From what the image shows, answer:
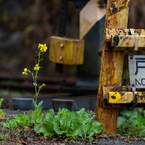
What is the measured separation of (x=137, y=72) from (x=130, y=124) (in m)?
0.84

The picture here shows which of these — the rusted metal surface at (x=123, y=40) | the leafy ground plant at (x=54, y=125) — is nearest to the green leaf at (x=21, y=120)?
the leafy ground plant at (x=54, y=125)

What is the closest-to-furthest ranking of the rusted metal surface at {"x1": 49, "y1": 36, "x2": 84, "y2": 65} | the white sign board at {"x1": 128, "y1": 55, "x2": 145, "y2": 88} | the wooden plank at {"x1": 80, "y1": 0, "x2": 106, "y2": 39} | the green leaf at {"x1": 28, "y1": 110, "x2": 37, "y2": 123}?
the green leaf at {"x1": 28, "y1": 110, "x2": 37, "y2": 123} → the white sign board at {"x1": 128, "y1": 55, "x2": 145, "y2": 88} → the rusted metal surface at {"x1": 49, "y1": 36, "x2": 84, "y2": 65} → the wooden plank at {"x1": 80, "y1": 0, "x2": 106, "y2": 39}

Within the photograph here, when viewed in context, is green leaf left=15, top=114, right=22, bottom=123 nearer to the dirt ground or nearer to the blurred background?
the dirt ground

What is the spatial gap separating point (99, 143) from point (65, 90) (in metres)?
1.75

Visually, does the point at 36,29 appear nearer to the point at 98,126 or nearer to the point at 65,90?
the point at 65,90

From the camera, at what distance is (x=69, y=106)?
9.82 feet

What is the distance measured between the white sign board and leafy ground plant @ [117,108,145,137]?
56cm

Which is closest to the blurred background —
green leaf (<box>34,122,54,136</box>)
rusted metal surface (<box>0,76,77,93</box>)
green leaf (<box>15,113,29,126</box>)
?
rusted metal surface (<box>0,76,77,93</box>)

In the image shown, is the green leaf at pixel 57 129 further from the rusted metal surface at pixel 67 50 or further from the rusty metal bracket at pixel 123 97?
the rusted metal surface at pixel 67 50

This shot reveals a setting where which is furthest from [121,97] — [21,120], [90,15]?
[90,15]

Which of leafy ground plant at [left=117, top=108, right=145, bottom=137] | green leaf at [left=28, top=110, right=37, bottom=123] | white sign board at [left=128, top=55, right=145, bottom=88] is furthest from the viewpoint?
leafy ground plant at [left=117, top=108, right=145, bottom=137]

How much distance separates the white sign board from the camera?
233 centimetres

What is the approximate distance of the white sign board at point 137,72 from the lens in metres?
2.33

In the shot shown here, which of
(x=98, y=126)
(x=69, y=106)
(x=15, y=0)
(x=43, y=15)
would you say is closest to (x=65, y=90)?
(x=69, y=106)
